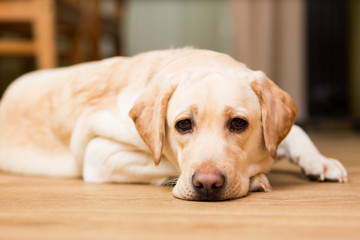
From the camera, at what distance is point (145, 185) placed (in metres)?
2.37

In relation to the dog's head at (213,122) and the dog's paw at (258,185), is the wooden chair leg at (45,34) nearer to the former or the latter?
the dog's head at (213,122)

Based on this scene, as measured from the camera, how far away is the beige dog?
6.28 feet

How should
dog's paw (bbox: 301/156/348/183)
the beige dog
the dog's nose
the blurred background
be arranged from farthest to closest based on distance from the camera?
1. the blurred background
2. dog's paw (bbox: 301/156/348/183)
3. the beige dog
4. the dog's nose

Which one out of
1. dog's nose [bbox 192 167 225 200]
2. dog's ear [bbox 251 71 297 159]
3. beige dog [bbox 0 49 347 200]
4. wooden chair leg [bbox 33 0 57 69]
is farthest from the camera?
wooden chair leg [bbox 33 0 57 69]

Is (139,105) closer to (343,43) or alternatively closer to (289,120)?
(289,120)

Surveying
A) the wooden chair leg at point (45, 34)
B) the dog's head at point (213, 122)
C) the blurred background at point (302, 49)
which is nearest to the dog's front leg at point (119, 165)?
the dog's head at point (213, 122)

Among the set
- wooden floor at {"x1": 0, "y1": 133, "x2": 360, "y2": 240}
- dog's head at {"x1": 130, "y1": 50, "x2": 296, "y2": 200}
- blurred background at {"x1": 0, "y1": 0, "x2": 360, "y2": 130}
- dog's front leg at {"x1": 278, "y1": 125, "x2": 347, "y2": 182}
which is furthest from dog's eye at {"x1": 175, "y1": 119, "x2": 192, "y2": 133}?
blurred background at {"x1": 0, "y1": 0, "x2": 360, "y2": 130}

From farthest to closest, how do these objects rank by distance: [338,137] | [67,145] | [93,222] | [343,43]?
[343,43], [338,137], [67,145], [93,222]

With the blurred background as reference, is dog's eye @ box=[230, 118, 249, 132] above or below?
above

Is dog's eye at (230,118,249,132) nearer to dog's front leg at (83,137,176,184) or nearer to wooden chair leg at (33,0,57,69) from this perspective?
dog's front leg at (83,137,176,184)

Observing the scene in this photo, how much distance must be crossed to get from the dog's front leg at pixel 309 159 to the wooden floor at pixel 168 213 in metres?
0.06

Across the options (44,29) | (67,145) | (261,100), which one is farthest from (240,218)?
(44,29)

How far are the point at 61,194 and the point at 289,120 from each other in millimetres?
990

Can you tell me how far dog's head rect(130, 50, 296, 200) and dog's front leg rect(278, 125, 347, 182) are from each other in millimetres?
291
